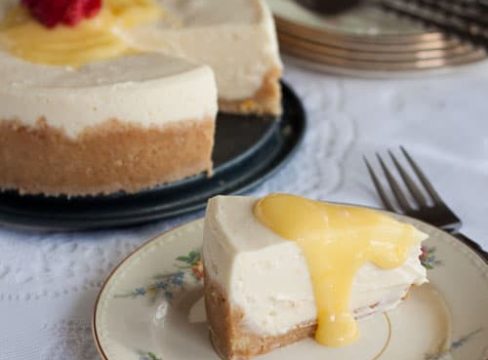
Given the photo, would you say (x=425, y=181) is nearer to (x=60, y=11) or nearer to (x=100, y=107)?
(x=100, y=107)

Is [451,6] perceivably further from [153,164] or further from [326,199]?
[153,164]

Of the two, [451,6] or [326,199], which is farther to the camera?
[451,6]

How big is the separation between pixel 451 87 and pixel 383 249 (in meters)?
0.88

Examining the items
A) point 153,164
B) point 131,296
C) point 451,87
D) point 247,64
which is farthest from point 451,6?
point 131,296

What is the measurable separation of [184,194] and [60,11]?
42 centimetres

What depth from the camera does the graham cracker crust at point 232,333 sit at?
3.54 ft

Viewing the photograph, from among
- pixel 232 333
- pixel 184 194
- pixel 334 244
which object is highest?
pixel 334 244

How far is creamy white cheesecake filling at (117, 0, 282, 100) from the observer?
1707 millimetres

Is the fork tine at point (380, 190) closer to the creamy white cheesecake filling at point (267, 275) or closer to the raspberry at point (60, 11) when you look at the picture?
the creamy white cheesecake filling at point (267, 275)

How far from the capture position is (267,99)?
1771mm

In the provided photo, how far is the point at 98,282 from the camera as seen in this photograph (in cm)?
131

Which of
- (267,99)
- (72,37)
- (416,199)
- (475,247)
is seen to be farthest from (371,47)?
(475,247)

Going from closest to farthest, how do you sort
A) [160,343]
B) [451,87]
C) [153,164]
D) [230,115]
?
[160,343]
[153,164]
[230,115]
[451,87]

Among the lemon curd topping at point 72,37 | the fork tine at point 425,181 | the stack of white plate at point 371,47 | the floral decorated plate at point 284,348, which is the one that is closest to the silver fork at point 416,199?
the fork tine at point 425,181
